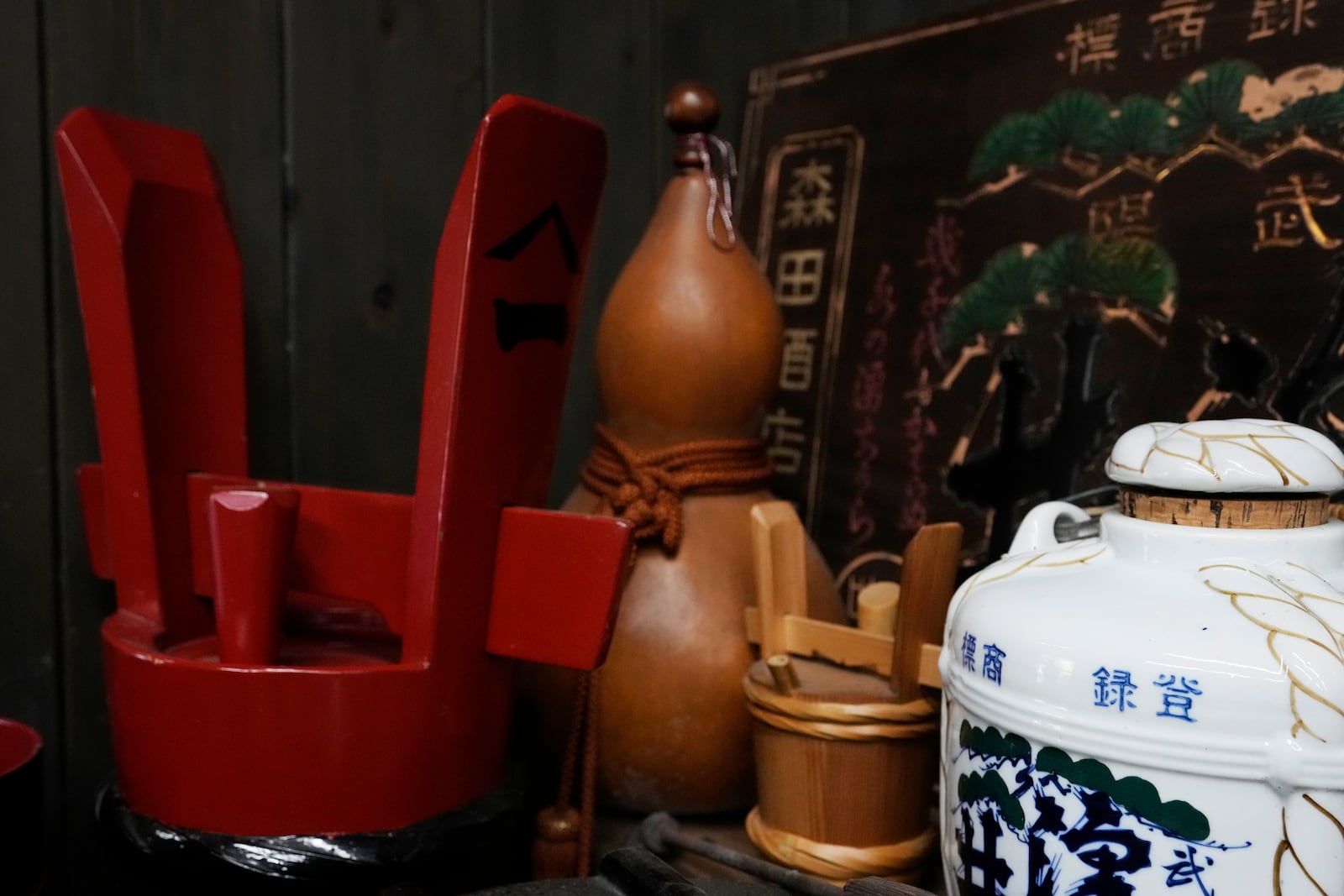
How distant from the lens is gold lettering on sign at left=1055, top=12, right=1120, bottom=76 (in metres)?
0.76

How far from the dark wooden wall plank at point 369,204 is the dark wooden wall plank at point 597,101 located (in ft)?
0.19

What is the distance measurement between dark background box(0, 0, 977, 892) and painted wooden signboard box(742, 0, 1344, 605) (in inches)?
3.7

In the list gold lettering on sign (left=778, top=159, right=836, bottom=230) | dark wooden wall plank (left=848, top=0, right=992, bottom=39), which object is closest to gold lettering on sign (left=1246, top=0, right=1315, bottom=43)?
dark wooden wall plank (left=848, top=0, right=992, bottom=39)

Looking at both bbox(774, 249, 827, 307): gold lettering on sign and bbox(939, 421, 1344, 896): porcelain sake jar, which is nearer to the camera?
bbox(939, 421, 1344, 896): porcelain sake jar

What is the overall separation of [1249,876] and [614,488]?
446 millimetres

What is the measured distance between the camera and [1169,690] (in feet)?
1.38

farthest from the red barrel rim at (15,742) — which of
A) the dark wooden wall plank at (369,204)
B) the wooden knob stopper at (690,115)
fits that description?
the wooden knob stopper at (690,115)

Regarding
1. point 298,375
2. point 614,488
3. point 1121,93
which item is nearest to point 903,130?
point 1121,93

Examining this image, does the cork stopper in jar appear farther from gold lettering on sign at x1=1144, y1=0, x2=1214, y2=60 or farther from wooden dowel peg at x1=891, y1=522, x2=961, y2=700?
gold lettering on sign at x1=1144, y1=0, x2=1214, y2=60

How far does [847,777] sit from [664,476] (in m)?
0.23

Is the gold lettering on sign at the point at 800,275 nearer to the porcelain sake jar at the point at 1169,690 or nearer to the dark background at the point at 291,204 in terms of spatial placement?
the dark background at the point at 291,204

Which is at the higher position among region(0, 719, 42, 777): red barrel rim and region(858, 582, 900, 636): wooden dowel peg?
region(858, 582, 900, 636): wooden dowel peg

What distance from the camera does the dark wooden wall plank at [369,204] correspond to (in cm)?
85

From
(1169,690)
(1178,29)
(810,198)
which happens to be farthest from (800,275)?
(1169,690)
